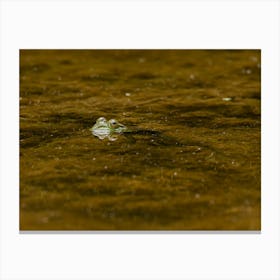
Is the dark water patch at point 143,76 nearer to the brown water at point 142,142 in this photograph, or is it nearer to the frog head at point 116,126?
the brown water at point 142,142

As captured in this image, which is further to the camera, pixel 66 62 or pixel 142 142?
pixel 66 62

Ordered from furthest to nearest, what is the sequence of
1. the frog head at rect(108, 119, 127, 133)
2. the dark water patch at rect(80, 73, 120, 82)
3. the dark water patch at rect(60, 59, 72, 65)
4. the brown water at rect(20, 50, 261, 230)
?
the dark water patch at rect(60, 59, 72, 65), the dark water patch at rect(80, 73, 120, 82), the frog head at rect(108, 119, 127, 133), the brown water at rect(20, 50, 261, 230)

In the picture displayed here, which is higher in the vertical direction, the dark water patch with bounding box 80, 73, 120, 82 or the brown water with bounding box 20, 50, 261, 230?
the dark water patch with bounding box 80, 73, 120, 82

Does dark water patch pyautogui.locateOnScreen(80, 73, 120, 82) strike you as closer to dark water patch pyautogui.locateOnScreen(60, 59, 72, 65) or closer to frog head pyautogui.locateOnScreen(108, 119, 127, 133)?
dark water patch pyautogui.locateOnScreen(60, 59, 72, 65)

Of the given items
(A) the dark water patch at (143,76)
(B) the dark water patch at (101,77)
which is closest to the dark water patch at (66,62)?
(B) the dark water patch at (101,77)

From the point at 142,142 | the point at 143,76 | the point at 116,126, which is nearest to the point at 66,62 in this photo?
the point at 143,76

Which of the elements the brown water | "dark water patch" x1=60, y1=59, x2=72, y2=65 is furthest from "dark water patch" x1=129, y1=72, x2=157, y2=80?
"dark water patch" x1=60, y1=59, x2=72, y2=65

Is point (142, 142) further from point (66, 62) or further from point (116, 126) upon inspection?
point (66, 62)
